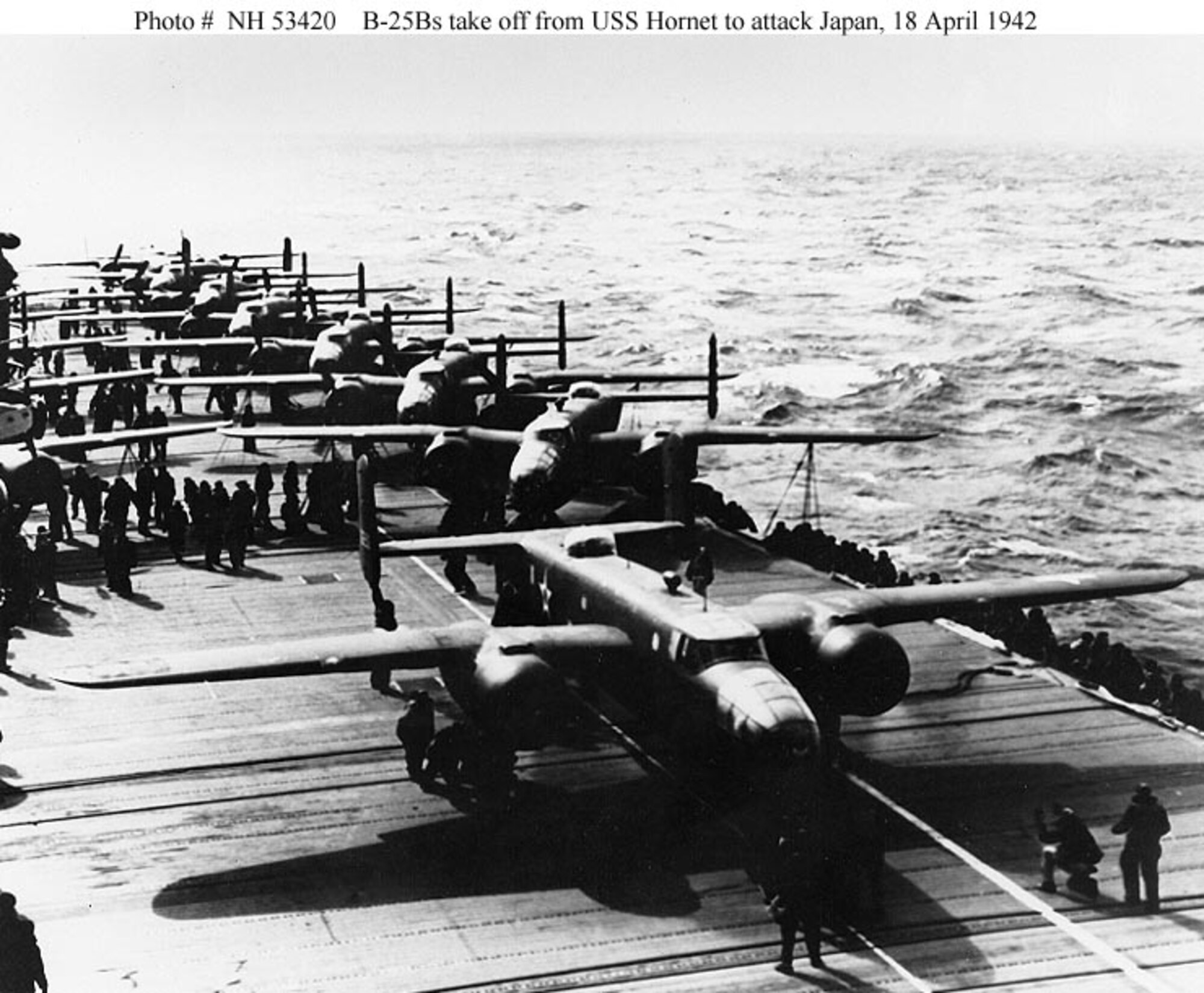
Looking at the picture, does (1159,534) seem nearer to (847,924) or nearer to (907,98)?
(907,98)

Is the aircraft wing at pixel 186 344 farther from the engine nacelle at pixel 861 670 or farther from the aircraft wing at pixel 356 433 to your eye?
the engine nacelle at pixel 861 670

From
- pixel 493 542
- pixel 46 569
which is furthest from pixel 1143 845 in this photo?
pixel 46 569

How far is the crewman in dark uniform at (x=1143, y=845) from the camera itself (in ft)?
72.7

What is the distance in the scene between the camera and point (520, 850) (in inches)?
963

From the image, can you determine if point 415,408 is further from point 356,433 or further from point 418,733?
point 418,733

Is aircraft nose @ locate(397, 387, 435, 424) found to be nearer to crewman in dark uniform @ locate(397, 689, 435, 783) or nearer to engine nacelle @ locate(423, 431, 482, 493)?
engine nacelle @ locate(423, 431, 482, 493)

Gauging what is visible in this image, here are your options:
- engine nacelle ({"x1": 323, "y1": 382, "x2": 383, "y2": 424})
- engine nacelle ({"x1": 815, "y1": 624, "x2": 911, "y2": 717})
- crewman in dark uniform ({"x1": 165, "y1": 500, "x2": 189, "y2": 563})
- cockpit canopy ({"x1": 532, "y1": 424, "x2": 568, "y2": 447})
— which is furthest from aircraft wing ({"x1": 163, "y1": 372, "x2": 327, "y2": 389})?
engine nacelle ({"x1": 815, "y1": 624, "x2": 911, "y2": 717})

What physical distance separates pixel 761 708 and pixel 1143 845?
598 centimetres

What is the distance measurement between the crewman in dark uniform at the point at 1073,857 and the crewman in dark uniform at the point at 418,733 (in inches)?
429

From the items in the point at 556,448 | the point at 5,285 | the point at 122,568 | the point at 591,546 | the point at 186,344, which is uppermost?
the point at 5,285

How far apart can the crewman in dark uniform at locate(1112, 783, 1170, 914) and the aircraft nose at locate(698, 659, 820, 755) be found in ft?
15.6

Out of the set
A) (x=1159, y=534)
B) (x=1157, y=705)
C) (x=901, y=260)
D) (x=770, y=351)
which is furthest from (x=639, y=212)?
(x=1157, y=705)

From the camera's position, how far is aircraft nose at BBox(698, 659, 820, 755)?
22969 mm

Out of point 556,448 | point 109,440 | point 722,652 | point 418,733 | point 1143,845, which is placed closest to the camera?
point 1143,845
